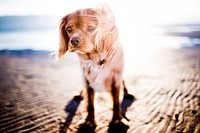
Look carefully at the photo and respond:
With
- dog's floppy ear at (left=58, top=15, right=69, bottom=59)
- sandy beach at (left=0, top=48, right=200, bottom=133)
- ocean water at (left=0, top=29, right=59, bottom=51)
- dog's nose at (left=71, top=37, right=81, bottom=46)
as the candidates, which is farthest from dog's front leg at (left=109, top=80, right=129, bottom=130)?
ocean water at (left=0, top=29, right=59, bottom=51)

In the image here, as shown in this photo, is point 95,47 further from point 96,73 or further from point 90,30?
point 96,73

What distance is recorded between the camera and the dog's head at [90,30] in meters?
2.96

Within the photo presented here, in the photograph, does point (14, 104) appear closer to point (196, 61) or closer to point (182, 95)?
point (182, 95)

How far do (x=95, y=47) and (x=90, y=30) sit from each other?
0.26 meters

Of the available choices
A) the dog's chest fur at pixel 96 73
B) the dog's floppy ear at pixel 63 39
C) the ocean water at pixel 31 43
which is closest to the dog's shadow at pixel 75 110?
the dog's chest fur at pixel 96 73

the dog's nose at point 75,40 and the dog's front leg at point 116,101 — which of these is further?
the dog's front leg at point 116,101

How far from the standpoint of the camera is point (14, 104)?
16.0 feet

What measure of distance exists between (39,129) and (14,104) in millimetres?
1335

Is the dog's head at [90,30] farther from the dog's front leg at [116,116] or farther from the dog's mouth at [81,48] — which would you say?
the dog's front leg at [116,116]

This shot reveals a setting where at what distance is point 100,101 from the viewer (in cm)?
480

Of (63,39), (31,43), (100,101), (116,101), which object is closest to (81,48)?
(63,39)

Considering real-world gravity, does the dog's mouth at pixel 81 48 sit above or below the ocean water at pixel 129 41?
above

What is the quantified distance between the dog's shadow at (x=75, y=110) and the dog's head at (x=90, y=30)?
4.27ft

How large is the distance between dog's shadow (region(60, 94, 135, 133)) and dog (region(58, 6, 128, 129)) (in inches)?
3.6
